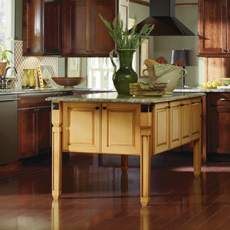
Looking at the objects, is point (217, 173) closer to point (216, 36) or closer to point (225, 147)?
point (225, 147)

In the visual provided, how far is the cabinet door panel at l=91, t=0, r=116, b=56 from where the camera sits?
23.0 ft

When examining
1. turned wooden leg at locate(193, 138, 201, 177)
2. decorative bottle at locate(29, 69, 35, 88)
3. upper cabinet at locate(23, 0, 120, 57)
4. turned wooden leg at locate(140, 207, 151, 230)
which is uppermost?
upper cabinet at locate(23, 0, 120, 57)

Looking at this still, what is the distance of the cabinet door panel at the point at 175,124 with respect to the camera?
4934 millimetres

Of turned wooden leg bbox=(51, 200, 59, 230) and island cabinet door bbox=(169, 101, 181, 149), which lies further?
island cabinet door bbox=(169, 101, 181, 149)

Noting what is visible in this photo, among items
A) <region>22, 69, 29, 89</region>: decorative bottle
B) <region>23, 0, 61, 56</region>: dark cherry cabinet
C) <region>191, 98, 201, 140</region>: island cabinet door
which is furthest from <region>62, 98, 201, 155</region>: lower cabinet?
<region>23, 0, 61, 56</region>: dark cherry cabinet

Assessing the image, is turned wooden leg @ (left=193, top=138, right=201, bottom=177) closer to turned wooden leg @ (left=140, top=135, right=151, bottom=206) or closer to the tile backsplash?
turned wooden leg @ (left=140, top=135, right=151, bottom=206)

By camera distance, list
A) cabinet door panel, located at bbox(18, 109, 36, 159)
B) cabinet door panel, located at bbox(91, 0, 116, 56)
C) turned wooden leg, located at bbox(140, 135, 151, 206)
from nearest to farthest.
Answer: turned wooden leg, located at bbox(140, 135, 151, 206) → cabinet door panel, located at bbox(18, 109, 36, 159) → cabinet door panel, located at bbox(91, 0, 116, 56)

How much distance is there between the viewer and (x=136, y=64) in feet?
38.0

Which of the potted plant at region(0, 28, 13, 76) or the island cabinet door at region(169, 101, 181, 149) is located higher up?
the potted plant at region(0, 28, 13, 76)

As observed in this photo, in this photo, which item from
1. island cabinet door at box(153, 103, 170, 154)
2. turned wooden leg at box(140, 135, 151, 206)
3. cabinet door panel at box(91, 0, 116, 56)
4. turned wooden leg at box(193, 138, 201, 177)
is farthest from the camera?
cabinet door panel at box(91, 0, 116, 56)

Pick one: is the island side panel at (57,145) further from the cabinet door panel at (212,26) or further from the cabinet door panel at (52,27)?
the cabinet door panel at (212,26)

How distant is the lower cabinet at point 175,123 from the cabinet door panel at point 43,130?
183 centimetres

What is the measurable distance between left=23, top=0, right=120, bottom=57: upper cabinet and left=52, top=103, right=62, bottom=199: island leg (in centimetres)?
253

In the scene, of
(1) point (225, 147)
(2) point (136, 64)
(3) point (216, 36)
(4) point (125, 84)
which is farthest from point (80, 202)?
(2) point (136, 64)
